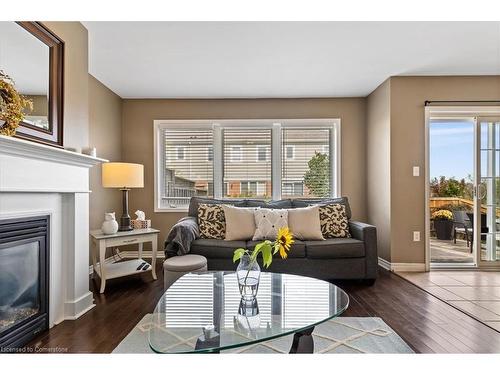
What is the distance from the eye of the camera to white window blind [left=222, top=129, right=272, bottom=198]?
4.77 m

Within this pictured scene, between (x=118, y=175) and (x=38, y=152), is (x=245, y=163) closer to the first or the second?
(x=118, y=175)

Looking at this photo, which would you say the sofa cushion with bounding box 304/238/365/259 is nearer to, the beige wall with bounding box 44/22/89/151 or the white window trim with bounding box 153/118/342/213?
the white window trim with bounding box 153/118/342/213

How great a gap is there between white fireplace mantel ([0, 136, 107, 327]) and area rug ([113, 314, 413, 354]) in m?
0.64

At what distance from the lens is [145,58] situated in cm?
330

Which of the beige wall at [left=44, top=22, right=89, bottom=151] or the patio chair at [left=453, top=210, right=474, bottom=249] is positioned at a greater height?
the beige wall at [left=44, top=22, right=89, bottom=151]

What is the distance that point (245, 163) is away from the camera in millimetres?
4770

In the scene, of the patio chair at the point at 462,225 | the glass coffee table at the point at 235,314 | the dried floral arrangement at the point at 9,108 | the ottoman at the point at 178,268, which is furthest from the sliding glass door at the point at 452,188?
the dried floral arrangement at the point at 9,108

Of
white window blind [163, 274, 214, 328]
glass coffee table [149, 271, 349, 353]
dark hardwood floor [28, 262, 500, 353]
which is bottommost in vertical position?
dark hardwood floor [28, 262, 500, 353]

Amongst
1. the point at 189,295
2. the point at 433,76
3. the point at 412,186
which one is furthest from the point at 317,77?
the point at 189,295

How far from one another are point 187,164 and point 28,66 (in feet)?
9.08

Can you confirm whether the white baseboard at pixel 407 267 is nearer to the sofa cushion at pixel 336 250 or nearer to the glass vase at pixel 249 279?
the sofa cushion at pixel 336 250

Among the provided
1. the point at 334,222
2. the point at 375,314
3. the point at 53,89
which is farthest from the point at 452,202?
the point at 53,89

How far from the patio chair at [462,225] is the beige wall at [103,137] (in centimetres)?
495

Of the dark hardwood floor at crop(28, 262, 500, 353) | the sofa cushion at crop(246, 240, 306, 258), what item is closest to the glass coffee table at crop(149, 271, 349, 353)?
the dark hardwood floor at crop(28, 262, 500, 353)
